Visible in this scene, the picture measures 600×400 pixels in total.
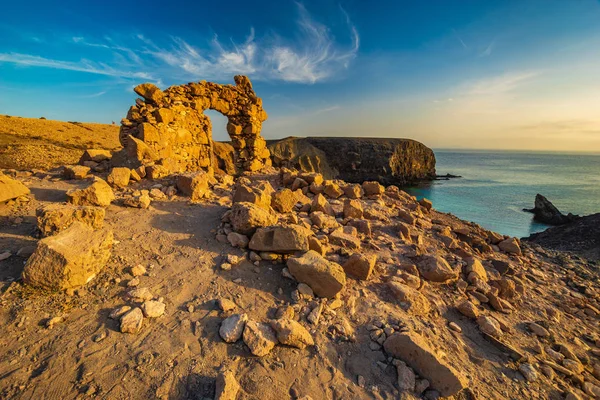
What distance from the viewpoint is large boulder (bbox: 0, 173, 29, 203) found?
14.0ft

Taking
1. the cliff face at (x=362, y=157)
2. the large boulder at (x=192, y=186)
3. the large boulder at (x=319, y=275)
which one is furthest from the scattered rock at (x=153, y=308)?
the cliff face at (x=362, y=157)

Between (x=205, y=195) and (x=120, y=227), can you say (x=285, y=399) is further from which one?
(x=205, y=195)

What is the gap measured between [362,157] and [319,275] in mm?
49262

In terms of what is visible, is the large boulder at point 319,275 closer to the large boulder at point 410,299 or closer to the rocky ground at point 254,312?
the rocky ground at point 254,312

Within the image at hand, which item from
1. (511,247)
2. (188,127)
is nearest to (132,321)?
(511,247)

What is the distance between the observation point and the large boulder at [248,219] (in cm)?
406

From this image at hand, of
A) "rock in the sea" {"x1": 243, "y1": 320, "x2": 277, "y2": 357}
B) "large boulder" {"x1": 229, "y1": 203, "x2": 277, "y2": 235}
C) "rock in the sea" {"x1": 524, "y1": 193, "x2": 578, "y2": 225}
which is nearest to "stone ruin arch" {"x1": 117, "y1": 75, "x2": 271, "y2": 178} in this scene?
"large boulder" {"x1": 229, "y1": 203, "x2": 277, "y2": 235}

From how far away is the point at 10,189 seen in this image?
4.40 m

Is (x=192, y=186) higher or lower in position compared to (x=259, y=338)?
higher

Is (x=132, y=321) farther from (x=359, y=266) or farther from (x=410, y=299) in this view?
(x=410, y=299)

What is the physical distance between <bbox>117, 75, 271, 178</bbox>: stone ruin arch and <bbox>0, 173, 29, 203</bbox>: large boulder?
2.14 meters

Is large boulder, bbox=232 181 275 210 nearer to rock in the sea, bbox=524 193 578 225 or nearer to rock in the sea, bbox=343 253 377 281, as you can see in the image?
rock in the sea, bbox=343 253 377 281

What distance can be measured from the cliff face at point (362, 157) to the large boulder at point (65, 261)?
43476 millimetres

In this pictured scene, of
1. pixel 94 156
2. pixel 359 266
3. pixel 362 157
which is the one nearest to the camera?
pixel 359 266
